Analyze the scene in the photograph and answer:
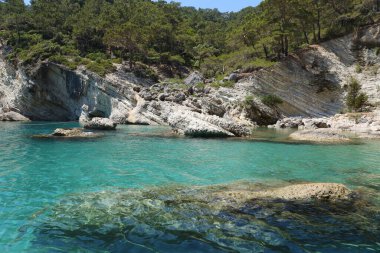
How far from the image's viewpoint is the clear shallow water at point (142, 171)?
5.92 m

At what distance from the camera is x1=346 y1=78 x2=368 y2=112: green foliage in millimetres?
41469

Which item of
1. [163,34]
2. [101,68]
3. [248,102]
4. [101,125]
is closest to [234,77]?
[248,102]

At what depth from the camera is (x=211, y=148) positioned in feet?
62.3

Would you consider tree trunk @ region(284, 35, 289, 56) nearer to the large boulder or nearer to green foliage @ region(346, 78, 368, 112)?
green foliage @ region(346, 78, 368, 112)

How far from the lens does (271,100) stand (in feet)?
147

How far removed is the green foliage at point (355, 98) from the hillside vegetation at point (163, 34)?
1125 centimetres

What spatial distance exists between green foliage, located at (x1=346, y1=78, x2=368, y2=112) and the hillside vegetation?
443 inches

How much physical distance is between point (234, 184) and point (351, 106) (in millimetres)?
36863

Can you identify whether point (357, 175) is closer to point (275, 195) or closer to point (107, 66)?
point (275, 195)

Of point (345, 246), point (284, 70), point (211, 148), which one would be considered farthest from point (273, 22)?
point (345, 246)

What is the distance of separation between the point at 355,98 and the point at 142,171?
121ft

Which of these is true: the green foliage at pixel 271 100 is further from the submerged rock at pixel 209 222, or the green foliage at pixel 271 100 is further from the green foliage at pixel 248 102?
the submerged rock at pixel 209 222

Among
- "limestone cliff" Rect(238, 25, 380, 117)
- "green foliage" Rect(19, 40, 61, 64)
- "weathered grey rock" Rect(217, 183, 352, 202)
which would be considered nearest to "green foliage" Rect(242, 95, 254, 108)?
"limestone cliff" Rect(238, 25, 380, 117)

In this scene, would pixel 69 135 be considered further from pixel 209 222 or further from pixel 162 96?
pixel 162 96
